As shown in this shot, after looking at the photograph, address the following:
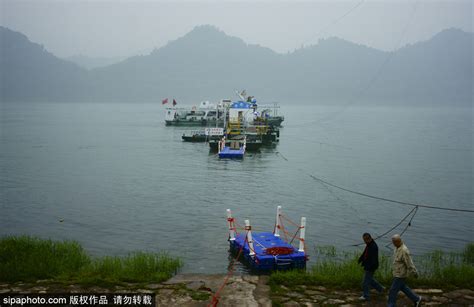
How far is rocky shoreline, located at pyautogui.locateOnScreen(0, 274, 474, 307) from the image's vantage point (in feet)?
36.8

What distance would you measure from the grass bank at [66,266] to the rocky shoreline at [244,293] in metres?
0.40

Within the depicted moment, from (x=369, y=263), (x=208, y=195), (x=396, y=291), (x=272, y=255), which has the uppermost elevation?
(x=369, y=263)

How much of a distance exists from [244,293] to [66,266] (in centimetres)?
580

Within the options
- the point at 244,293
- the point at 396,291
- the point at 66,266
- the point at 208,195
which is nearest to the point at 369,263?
the point at 396,291

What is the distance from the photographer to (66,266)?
14.1 m

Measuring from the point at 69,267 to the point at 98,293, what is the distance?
3.07 metres

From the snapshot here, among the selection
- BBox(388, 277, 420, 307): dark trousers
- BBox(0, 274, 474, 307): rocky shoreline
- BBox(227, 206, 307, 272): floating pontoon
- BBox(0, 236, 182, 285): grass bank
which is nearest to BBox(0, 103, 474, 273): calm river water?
BBox(227, 206, 307, 272): floating pontoon

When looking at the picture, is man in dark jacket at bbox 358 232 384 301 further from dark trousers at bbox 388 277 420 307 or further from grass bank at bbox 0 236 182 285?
grass bank at bbox 0 236 182 285

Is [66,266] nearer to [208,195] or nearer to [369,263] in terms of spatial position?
[369,263]

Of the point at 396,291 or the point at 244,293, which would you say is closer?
the point at 396,291

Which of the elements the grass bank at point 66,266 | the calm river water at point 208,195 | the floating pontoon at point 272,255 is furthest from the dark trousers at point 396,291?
the calm river water at point 208,195

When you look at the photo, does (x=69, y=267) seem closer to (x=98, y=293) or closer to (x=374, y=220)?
(x=98, y=293)

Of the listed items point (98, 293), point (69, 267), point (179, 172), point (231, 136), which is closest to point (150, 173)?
point (179, 172)

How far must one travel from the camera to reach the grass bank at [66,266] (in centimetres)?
1260
